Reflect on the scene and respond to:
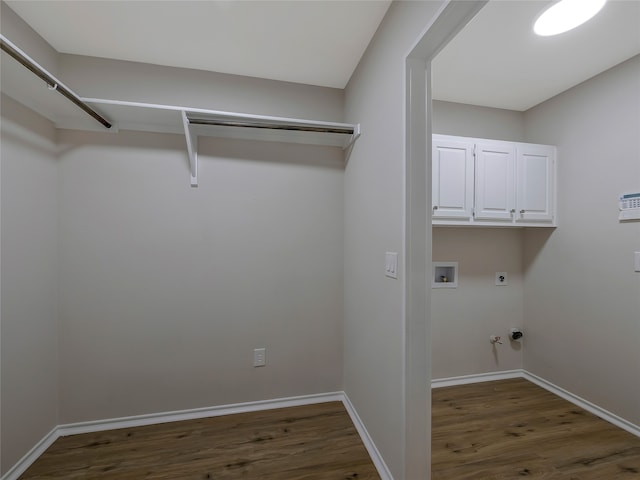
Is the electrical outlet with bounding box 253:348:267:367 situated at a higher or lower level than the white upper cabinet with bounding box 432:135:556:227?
lower

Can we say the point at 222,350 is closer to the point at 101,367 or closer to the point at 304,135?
the point at 101,367

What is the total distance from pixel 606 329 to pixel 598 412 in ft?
2.05

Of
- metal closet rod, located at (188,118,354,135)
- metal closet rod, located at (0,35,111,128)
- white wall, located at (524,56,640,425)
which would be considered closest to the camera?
metal closet rod, located at (0,35,111,128)

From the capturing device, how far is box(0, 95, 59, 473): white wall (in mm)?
1415

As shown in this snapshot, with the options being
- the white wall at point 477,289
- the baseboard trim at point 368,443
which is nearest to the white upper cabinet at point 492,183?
the white wall at point 477,289

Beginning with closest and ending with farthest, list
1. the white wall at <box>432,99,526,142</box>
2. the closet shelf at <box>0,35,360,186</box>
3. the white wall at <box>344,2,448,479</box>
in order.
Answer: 1. the white wall at <box>344,2,448,479</box>
2. the closet shelf at <box>0,35,360,186</box>
3. the white wall at <box>432,99,526,142</box>

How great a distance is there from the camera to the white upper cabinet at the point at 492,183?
2139mm

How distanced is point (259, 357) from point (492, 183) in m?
2.31

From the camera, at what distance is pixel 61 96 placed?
57.9 inches

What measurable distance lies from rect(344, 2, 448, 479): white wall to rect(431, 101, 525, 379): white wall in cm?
95

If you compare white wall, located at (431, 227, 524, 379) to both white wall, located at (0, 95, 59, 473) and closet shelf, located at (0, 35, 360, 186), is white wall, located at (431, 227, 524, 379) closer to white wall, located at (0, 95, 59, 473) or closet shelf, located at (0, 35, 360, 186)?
closet shelf, located at (0, 35, 360, 186)

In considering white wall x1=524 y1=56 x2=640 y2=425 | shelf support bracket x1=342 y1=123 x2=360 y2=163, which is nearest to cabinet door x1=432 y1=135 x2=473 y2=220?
shelf support bracket x1=342 y1=123 x2=360 y2=163

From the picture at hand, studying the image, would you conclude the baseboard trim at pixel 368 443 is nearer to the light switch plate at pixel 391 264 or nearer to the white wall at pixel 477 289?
the white wall at pixel 477 289

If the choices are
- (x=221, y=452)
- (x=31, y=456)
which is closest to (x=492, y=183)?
(x=221, y=452)
